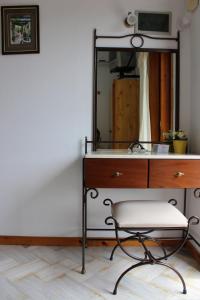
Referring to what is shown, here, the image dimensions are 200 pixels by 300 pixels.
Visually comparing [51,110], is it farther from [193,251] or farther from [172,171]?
[193,251]

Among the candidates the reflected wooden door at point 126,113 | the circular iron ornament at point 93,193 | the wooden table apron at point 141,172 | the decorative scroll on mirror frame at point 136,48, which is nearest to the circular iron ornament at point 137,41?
the decorative scroll on mirror frame at point 136,48

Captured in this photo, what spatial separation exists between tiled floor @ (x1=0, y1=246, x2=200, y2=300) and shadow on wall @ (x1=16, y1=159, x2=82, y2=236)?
16cm

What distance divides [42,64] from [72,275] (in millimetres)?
1561

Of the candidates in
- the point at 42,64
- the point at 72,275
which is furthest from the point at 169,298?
the point at 42,64

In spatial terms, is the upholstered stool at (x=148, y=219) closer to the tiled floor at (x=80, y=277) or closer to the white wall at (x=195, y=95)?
the tiled floor at (x=80, y=277)

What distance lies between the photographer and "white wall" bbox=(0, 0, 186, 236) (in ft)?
6.97

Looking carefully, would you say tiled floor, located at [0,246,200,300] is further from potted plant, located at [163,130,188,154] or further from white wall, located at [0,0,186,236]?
potted plant, located at [163,130,188,154]

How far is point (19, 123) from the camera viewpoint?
7.07 feet

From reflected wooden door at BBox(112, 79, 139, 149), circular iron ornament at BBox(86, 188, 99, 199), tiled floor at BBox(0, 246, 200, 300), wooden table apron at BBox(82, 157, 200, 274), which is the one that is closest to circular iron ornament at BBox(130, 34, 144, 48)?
reflected wooden door at BBox(112, 79, 139, 149)

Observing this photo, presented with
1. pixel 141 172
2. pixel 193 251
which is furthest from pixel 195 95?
pixel 193 251

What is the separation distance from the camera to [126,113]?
2184 millimetres

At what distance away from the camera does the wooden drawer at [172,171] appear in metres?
1.76

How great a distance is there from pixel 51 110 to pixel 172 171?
3.42 ft

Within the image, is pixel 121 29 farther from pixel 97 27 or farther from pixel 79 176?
pixel 79 176
